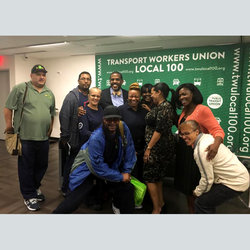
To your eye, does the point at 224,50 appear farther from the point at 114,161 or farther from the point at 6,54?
the point at 6,54

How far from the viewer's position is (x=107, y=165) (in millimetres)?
1950

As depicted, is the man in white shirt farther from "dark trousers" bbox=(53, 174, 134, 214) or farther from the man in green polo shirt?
the man in green polo shirt

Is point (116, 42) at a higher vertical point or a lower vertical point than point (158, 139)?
higher

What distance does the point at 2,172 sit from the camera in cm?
374

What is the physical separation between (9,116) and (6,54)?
4.45 m

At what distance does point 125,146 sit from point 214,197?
0.87 metres

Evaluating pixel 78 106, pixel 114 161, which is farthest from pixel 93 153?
pixel 78 106

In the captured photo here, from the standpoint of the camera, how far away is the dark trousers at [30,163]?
238 centimetres

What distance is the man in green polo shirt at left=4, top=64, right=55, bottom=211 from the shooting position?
233 centimetres

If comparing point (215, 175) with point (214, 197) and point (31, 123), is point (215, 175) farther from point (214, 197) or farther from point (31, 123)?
point (31, 123)

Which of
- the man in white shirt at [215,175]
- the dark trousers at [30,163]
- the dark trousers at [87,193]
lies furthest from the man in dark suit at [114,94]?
the man in white shirt at [215,175]

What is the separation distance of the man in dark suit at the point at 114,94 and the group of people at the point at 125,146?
0.01 meters

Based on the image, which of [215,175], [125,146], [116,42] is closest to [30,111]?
[125,146]

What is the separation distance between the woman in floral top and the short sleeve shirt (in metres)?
1.19
